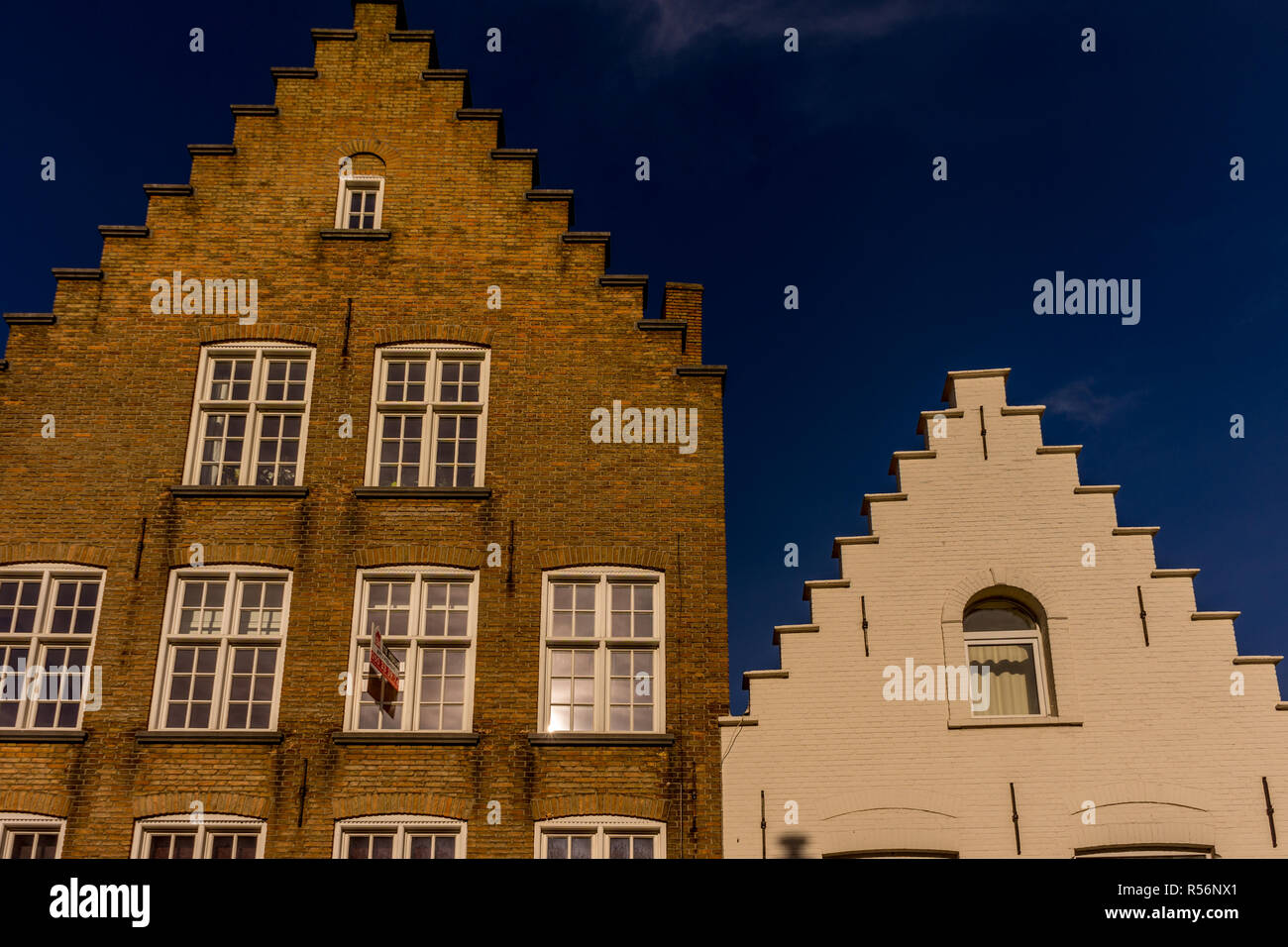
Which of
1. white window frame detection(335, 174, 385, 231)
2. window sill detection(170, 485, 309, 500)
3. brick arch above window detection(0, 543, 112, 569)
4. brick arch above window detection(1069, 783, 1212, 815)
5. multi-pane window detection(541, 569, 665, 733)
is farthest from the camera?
white window frame detection(335, 174, 385, 231)

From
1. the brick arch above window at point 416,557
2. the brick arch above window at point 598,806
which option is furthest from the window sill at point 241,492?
the brick arch above window at point 598,806

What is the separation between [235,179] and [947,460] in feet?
36.5

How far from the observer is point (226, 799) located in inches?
580

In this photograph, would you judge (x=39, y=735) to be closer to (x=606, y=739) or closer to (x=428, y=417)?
(x=428, y=417)

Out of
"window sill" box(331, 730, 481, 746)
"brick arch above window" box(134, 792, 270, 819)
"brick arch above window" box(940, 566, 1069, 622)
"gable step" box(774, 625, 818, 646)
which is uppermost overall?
"brick arch above window" box(940, 566, 1069, 622)

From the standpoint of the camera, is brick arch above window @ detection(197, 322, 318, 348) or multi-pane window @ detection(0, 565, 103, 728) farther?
brick arch above window @ detection(197, 322, 318, 348)

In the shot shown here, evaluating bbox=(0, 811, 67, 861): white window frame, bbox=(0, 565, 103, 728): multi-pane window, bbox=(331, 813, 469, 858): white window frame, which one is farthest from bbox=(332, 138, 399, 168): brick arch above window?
bbox=(0, 811, 67, 861): white window frame

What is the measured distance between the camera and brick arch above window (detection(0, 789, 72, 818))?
14.7m

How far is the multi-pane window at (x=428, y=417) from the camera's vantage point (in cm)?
1681

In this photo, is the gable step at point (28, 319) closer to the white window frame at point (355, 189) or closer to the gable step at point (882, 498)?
the white window frame at point (355, 189)

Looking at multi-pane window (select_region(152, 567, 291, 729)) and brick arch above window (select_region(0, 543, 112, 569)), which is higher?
brick arch above window (select_region(0, 543, 112, 569))

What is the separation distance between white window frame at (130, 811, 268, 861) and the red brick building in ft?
0.15

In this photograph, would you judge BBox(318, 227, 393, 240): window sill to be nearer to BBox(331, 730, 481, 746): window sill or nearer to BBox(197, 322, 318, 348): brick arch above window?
BBox(197, 322, 318, 348): brick arch above window

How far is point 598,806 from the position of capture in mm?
14766
